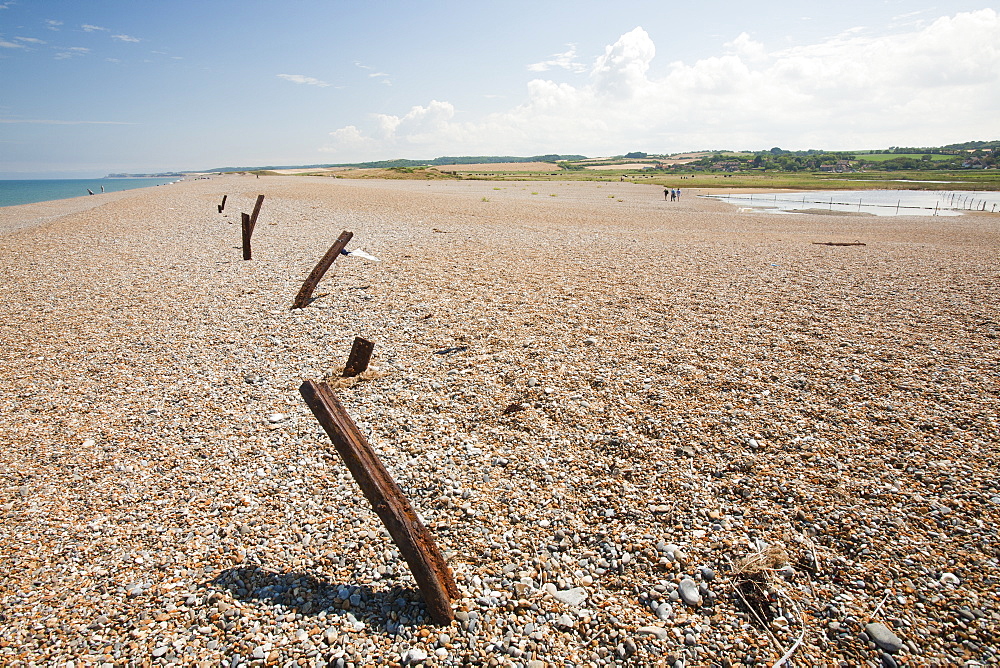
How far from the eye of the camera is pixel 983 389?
7113mm

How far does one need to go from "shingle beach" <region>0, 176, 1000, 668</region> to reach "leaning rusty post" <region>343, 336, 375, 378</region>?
0.21m

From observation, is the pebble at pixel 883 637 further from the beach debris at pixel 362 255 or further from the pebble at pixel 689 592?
the beach debris at pixel 362 255

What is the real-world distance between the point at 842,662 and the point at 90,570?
566 cm

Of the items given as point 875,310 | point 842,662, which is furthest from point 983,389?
point 842,662

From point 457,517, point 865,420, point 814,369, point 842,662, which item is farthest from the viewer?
point 814,369

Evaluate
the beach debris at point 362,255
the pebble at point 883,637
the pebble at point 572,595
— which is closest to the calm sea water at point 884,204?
the beach debris at point 362,255

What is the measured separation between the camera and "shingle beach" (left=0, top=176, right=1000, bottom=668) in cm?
371


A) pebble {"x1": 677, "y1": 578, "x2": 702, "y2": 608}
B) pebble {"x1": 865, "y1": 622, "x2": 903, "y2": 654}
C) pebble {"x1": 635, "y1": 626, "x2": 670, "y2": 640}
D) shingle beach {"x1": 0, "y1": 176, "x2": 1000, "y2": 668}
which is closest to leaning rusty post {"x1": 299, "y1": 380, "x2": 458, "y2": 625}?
shingle beach {"x1": 0, "y1": 176, "x2": 1000, "y2": 668}

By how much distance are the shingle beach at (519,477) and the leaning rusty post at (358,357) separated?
0.21 metres

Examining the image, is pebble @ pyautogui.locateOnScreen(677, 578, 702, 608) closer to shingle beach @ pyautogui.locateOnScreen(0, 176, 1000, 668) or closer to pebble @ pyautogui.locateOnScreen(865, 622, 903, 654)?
shingle beach @ pyautogui.locateOnScreen(0, 176, 1000, 668)

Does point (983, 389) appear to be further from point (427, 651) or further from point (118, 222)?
point (118, 222)

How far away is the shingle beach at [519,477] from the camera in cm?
371

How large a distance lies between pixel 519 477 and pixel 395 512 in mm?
1953

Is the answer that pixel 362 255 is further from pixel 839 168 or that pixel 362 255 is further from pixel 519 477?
pixel 839 168
